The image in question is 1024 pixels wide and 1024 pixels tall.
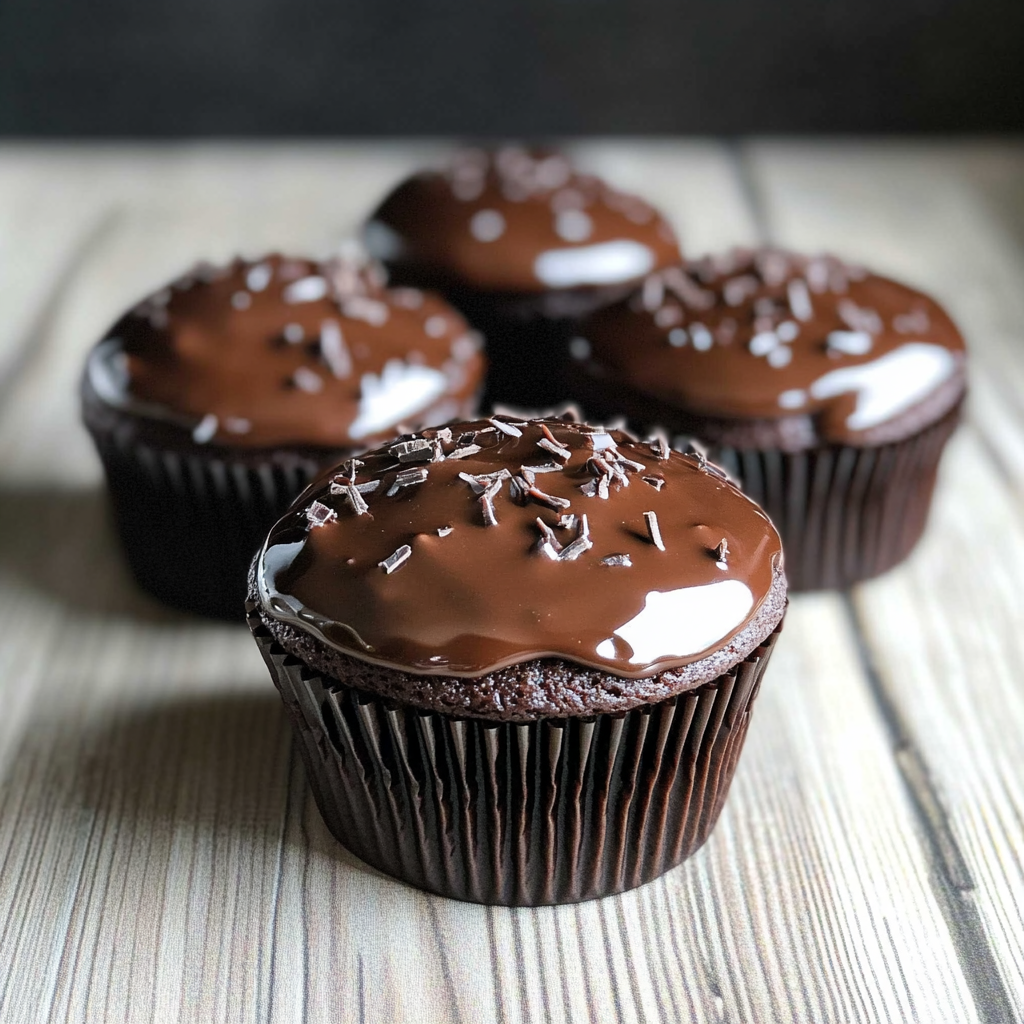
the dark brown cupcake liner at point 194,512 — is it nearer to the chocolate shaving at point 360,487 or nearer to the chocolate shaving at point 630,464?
the chocolate shaving at point 360,487

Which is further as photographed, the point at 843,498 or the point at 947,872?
the point at 843,498

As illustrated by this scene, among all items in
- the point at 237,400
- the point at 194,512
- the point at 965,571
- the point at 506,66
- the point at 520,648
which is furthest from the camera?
the point at 506,66

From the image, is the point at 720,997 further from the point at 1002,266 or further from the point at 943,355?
the point at 1002,266

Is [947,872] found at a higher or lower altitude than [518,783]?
lower

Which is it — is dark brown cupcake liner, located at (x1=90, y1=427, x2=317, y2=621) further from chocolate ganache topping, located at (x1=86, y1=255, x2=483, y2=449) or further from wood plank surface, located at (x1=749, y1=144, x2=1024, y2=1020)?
wood plank surface, located at (x1=749, y1=144, x2=1024, y2=1020)

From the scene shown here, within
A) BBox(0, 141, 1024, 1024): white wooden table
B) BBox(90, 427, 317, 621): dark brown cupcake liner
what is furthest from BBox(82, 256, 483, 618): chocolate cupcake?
BBox(0, 141, 1024, 1024): white wooden table

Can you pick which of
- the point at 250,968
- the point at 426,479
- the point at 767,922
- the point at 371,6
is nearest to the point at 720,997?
the point at 767,922

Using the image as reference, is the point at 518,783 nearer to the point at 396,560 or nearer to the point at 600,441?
the point at 396,560

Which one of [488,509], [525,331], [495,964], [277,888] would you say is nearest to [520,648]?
[488,509]
